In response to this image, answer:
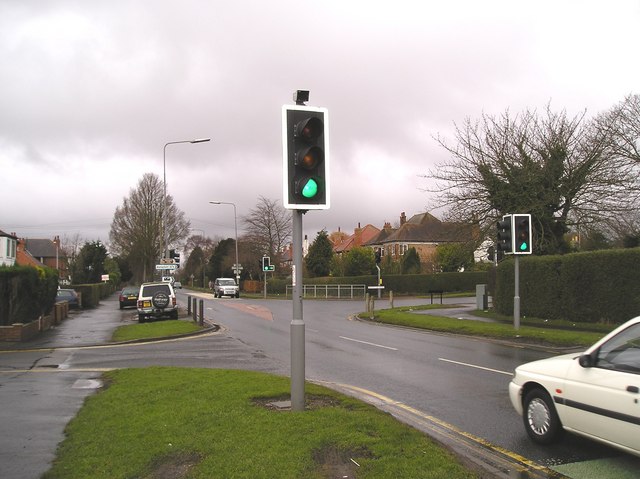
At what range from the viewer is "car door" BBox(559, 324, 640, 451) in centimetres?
481

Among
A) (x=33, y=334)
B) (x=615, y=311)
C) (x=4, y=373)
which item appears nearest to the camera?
(x=4, y=373)

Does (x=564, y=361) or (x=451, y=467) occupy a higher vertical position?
(x=564, y=361)

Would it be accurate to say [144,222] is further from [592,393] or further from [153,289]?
[592,393]

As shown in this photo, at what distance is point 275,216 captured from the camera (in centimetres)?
7188

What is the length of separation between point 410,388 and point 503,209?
59.5 ft

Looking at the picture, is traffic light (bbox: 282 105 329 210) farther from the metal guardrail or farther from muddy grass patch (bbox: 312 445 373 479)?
the metal guardrail

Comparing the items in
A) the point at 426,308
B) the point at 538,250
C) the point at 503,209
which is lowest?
the point at 426,308

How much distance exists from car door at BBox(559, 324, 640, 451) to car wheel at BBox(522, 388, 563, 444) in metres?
0.20

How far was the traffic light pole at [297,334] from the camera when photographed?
643 centimetres

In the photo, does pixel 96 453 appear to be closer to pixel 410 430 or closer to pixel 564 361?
pixel 410 430

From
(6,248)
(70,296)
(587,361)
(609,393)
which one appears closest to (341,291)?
(70,296)

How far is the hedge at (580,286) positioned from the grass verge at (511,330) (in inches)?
32.8

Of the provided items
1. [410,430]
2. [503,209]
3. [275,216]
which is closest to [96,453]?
[410,430]

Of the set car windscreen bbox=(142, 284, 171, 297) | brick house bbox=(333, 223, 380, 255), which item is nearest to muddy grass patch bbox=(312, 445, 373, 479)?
car windscreen bbox=(142, 284, 171, 297)
